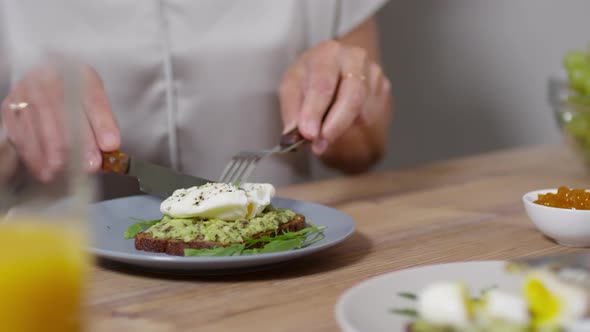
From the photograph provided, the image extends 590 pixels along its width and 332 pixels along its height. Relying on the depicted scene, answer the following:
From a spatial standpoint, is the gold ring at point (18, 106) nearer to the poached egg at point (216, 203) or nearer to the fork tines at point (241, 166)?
the poached egg at point (216, 203)

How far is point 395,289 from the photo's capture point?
0.75 metres

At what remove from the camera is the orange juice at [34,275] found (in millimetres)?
577

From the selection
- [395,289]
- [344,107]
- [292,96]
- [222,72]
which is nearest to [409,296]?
[395,289]

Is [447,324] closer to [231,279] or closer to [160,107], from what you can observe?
[231,279]

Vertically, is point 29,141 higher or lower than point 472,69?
higher

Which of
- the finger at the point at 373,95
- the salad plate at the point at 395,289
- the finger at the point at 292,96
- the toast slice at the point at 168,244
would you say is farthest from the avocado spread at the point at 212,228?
the finger at the point at 373,95

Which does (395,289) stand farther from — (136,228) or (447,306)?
(136,228)

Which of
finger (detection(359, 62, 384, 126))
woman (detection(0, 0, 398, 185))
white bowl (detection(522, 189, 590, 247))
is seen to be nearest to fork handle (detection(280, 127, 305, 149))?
woman (detection(0, 0, 398, 185))

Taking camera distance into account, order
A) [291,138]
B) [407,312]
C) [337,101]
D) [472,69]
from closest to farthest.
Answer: [407,312]
[291,138]
[337,101]
[472,69]

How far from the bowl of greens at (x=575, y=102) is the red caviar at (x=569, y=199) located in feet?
1.77

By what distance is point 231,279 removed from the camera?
3.12 feet

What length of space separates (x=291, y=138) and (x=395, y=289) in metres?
0.73

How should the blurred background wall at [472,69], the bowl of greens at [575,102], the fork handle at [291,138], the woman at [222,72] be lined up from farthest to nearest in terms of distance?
the blurred background wall at [472,69] < the woman at [222,72] < the bowl of greens at [575,102] < the fork handle at [291,138]

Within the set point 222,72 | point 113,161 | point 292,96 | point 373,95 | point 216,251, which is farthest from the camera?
point 222,72
